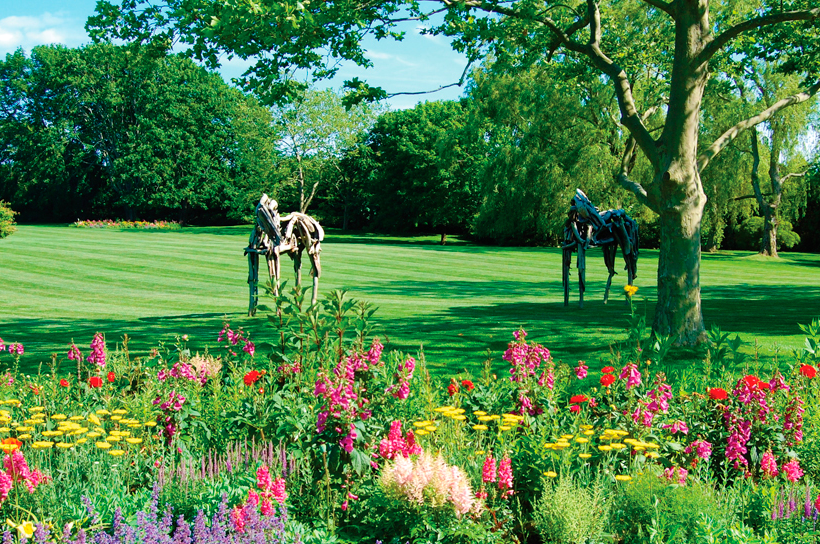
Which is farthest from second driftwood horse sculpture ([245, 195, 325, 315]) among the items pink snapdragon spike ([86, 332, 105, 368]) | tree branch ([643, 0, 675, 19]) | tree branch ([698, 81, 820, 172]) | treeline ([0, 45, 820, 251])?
treeline ([0, 45, 820, 251])

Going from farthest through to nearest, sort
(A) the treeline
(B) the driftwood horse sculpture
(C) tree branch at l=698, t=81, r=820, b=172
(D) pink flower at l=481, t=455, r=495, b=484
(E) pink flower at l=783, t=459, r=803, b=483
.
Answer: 1. (A) the treeline
2. (B) the driftwood horse sculpture
3. (C) tree branch at l=698, t=81, r=820, b=172
4. (E) pink flower at l=783, t=459, r=803, b=483
5. (D) pink flower at l=481, t=455, r=495, b=484

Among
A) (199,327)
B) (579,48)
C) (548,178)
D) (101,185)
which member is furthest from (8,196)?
(579,48)

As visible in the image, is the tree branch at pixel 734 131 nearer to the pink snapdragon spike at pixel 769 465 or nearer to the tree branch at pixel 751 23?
the tree branch at pixel 751 23

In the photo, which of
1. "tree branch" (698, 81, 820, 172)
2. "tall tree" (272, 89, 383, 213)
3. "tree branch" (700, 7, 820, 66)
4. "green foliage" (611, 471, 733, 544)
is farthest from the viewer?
"tall tree" (272, 89, 383, 213)

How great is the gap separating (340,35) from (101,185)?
71034mm

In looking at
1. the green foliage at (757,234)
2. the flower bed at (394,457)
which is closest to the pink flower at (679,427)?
the flower bed at (394,457)

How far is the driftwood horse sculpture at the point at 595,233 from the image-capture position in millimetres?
15234

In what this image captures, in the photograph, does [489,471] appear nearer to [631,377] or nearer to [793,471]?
[631,377]

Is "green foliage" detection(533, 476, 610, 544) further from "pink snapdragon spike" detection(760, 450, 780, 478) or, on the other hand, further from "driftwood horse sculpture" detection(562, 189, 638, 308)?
"driftwood horse sculpture" detection(562, 189, 638, 308)

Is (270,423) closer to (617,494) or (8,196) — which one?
(617,494)

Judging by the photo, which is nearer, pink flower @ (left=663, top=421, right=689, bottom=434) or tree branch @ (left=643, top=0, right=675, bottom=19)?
pink flower @ (left=663, top=421, right=689, bottom=434)

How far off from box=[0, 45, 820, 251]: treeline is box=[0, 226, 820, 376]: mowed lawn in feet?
20.9

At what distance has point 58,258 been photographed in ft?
97.3

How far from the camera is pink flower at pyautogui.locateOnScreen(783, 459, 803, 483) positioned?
4379 mm
